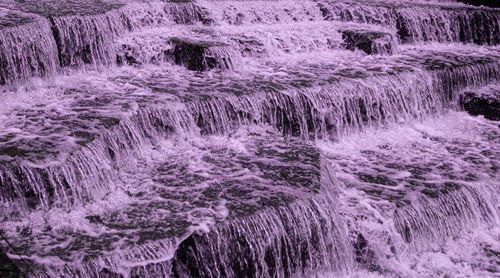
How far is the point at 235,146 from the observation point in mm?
6461

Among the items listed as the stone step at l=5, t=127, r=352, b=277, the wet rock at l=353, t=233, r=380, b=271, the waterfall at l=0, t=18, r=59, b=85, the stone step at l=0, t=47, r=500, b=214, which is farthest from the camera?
the waterfall at l=0, t=18, r=59, b=85

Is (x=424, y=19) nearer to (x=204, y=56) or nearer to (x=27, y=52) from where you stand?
(x=204, y=56)

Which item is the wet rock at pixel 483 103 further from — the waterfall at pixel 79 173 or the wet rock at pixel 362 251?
the waterfall at pixel 79 173

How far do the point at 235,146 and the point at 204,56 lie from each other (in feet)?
7.80

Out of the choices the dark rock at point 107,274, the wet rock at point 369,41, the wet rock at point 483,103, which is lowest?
the wet rock at point 483,103

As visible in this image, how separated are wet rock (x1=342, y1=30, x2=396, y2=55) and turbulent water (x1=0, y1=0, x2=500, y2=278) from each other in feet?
0.09

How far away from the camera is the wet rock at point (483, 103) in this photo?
9.11 meters

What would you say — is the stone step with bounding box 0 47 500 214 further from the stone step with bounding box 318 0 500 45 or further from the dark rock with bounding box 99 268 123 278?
the stone step with bounding box 318 0 500 45

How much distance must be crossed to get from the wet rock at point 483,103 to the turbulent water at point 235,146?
0.03 metres

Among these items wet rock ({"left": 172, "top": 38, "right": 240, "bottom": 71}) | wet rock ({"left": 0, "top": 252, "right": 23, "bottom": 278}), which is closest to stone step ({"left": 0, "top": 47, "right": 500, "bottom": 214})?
wet rock ({"left": 172, "top": 38, "right": 240, "bottom": 71})

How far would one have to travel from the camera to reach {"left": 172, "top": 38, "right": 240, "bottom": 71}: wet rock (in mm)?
8367

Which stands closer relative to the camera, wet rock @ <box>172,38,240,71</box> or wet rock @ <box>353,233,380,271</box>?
wet rock @ <box>353,233,380,271</box>

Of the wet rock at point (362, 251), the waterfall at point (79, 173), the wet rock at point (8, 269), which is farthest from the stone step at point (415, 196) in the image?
the wet rock at point (8, 269)

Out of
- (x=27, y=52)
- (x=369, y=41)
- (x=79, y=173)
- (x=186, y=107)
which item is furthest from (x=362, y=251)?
(x=369, y=41)
